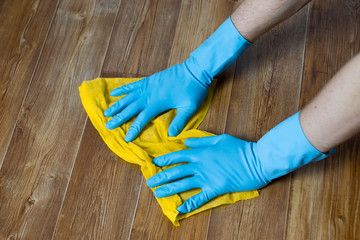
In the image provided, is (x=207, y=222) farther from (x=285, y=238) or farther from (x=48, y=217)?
(x=48, y=217)

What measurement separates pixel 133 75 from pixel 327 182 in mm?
773

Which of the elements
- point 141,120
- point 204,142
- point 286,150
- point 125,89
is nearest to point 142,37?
point 125,89

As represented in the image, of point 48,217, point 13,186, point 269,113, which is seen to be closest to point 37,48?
point 13,186

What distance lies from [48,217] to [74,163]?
0.61ft

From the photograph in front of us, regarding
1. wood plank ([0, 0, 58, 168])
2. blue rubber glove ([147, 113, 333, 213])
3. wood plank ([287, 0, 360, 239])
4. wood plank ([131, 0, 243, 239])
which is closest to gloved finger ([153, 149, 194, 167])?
blue rubber glove ([147, 113, 333, 213])

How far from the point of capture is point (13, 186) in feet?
3.88

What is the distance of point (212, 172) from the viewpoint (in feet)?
3.75

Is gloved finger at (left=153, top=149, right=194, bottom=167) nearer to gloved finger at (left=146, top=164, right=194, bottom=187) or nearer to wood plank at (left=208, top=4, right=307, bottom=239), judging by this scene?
gloved finger at (left=146, top=164, right=194, bottom=187)

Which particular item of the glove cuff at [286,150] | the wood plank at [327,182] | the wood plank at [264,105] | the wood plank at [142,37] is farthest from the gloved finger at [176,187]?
the wood plank at [142,37]

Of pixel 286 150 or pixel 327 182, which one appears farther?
pixel 327 182

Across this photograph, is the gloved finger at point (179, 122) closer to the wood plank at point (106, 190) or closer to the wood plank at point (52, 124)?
the wood plank at point (106, 190)

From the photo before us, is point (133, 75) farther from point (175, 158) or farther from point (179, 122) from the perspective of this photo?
point (175, 158)

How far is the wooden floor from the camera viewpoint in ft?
3.74

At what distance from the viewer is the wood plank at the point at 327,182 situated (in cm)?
114
